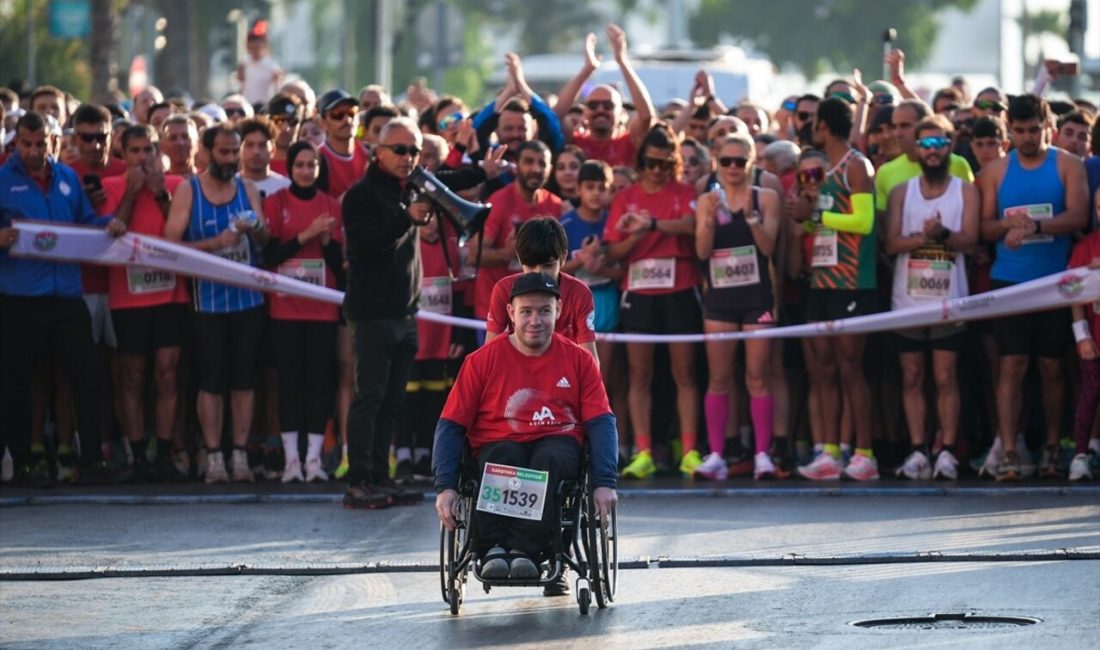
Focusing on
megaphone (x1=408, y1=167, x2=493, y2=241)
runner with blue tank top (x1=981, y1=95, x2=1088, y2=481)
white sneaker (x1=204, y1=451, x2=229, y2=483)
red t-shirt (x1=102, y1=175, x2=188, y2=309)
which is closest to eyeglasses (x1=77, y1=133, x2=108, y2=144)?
red t-shirt (x1=102, y1=175, x2=188, y2=309)

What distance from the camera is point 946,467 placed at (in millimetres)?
15180

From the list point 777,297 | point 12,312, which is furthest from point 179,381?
point 777,297

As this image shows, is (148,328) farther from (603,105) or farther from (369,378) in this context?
(603,105)

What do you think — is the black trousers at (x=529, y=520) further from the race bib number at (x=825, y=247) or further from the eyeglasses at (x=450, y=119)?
the eyeglasses at (x=450, y=119)

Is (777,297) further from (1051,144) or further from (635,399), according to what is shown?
(1051,144)

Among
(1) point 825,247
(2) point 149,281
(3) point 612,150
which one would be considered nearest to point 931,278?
(1) point 825,247

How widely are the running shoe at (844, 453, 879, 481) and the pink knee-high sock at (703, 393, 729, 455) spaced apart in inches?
32.8

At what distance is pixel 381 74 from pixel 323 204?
87.9ft

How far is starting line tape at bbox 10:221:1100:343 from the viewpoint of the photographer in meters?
15.0

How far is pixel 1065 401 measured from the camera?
15.4 meters

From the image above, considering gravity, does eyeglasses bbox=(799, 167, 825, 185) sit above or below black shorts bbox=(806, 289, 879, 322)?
above

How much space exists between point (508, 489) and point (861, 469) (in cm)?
547

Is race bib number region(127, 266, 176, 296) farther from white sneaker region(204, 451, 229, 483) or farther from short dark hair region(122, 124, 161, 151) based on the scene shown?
white sneaker region(204, 451, 229, 483)

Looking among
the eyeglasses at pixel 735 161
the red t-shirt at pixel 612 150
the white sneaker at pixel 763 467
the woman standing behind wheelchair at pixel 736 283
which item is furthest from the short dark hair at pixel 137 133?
the white sneaker at pixel 763 467
